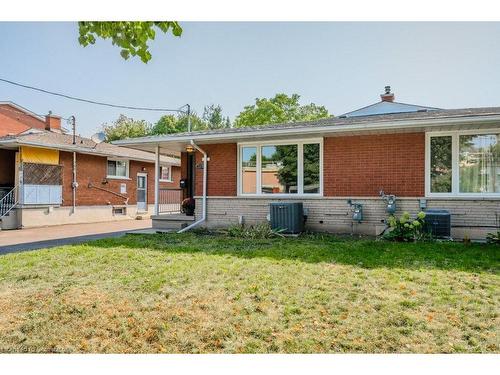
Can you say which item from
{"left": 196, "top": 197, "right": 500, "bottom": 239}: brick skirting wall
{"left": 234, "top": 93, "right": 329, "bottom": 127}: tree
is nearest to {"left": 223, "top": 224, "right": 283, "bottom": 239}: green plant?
{"left": 196, "top": 197, "right": 500, "bottom": 239}: brick skirting wall

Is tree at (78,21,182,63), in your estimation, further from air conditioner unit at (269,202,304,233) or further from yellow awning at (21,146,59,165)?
yellow awning at (21,146,59,165)

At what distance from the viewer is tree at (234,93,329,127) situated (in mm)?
41688

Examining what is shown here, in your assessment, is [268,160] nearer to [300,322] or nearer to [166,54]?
[166,54]

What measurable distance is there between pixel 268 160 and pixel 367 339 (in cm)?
795

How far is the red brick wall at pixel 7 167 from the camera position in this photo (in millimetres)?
14680

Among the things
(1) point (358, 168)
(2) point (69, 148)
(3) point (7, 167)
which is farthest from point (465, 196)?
(3) point (7, 167)

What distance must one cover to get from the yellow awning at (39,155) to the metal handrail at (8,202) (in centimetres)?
128

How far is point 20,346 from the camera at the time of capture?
311 cm

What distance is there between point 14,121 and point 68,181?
13671 mm

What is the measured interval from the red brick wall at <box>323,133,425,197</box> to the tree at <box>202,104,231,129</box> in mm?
41547

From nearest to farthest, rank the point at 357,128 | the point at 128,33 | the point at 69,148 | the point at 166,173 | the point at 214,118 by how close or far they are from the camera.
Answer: the point at 128,33 → the point at 357,128 → the point at 69,148 → the point at 166,173 → the point at 214,118

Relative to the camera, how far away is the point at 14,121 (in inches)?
1002

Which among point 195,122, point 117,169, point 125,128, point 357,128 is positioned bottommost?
point 117,169

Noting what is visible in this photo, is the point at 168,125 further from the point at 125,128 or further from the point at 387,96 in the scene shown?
the point at 387,96
